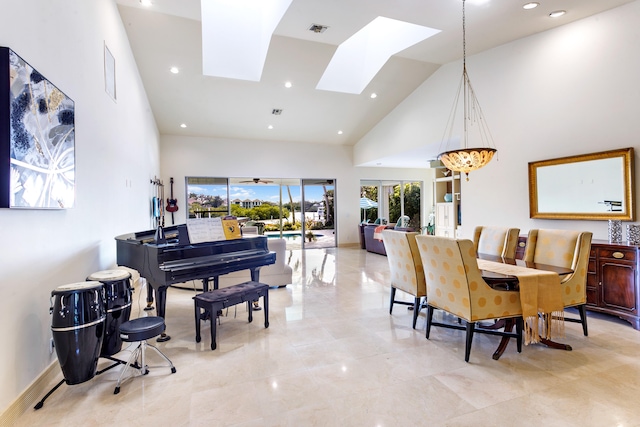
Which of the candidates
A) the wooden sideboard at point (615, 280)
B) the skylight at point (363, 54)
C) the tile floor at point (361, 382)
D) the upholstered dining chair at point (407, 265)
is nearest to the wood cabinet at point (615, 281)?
the wooden sideboard at point (615, 280)

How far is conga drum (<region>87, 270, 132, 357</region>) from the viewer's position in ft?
8.80

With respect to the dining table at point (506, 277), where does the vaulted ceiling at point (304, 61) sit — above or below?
above

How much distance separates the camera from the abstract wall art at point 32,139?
199 centimetres

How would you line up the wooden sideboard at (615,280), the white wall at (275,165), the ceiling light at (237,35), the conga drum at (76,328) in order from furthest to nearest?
the white wall at (275,165) → the ceiling light at (237,35) → the wooden sideboard at (615,280) → the conga drum at (76,328)

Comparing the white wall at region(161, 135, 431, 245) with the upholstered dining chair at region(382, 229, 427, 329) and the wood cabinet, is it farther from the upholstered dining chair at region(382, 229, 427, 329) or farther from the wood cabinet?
the wood cabinet

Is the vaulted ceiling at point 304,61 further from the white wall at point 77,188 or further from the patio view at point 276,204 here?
the patio view at point 276,204

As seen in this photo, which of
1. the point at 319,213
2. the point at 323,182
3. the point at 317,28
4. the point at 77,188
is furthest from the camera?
the point at 319,213

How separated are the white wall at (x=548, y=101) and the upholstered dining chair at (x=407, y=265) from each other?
2646 millimetres

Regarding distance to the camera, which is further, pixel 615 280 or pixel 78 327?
pixel 615 280

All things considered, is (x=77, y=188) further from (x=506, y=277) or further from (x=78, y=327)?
(x=506, y=277)

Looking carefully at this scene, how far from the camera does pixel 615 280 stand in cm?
373

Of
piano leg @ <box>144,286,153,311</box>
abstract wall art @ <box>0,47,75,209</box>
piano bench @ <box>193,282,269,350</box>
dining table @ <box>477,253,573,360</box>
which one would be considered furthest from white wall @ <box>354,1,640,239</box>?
abstract wall art @ <box>0,47,75,209</box>

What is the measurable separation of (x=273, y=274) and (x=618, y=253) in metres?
4.49

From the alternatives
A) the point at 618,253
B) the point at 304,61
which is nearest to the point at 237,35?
the point at 304,61
